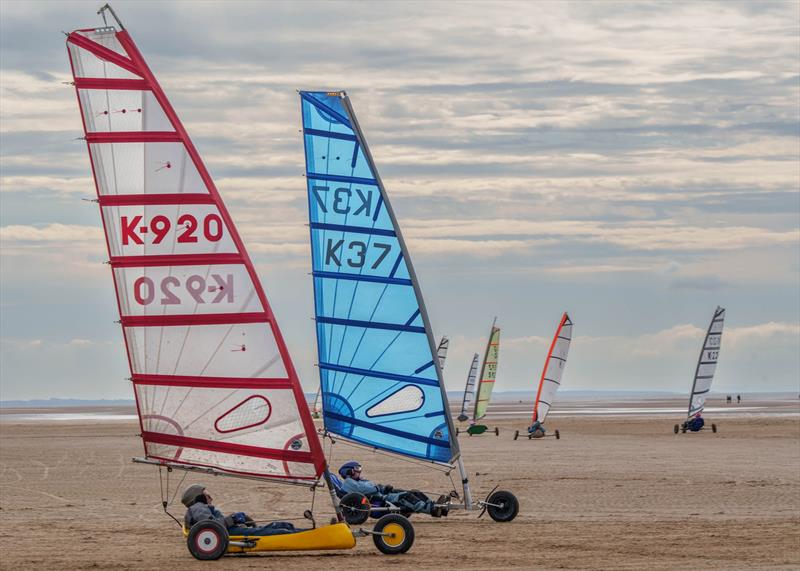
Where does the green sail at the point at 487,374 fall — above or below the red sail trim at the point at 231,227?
below

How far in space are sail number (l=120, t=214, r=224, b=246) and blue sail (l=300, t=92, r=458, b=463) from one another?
441 cm

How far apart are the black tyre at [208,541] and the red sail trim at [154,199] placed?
3.42m

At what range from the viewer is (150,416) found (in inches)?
541

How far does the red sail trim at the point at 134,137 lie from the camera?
519 inches

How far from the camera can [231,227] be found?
530 inches

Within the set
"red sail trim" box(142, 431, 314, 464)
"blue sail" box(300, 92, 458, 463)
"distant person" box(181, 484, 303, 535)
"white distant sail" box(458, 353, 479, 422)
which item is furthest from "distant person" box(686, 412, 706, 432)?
"red sail trim" box(142, 431, 314, 464)

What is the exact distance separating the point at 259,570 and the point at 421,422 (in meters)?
5.09

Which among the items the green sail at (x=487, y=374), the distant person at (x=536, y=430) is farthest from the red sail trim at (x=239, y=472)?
the green sail at (x=487, y=374)

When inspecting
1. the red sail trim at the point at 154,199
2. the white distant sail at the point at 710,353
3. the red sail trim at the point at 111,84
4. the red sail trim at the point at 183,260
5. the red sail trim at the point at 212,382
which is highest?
the red sail trim at the point at 111,84

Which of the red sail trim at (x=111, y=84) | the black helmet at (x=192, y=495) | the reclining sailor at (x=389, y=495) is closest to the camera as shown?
the red sail trim at (x=111, y=84)

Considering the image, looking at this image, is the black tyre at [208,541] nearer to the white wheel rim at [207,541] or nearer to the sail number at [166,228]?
the white wheel rim at [207,541]

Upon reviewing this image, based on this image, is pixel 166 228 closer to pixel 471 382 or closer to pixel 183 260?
pixel 183 260

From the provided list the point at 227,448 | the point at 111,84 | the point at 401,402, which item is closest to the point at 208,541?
the point at 227,448

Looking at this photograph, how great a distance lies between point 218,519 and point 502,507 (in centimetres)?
497
